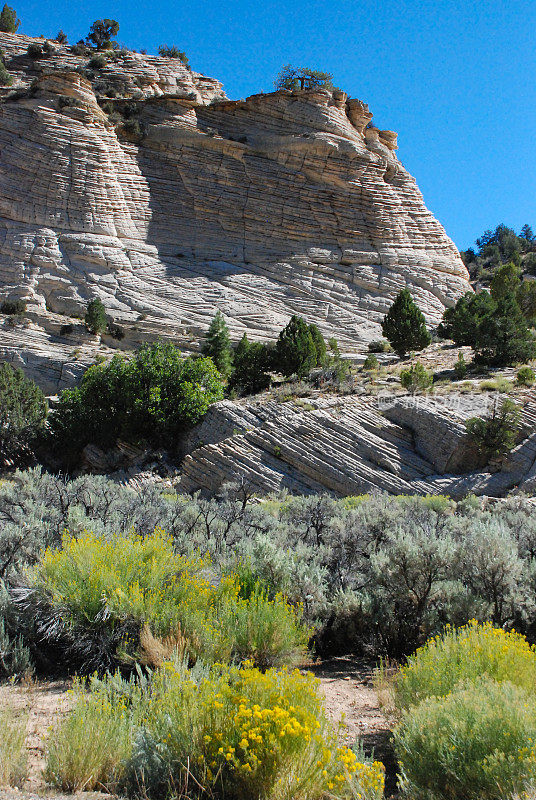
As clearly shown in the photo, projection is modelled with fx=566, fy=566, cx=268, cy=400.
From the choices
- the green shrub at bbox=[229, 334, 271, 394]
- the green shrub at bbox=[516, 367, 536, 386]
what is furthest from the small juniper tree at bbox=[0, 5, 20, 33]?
the green shrub at bbox=[516, 367, 536, 386]

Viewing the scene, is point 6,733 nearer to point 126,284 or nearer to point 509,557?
point 509,557

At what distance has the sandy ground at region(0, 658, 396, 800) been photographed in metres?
3.05

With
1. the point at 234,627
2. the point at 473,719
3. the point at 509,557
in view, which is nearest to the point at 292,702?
the point at 473,719

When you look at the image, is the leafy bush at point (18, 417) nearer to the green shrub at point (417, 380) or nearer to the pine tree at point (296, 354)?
the pine tree at point (296, 354)

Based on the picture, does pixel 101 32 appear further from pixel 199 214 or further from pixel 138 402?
pixel 138 402

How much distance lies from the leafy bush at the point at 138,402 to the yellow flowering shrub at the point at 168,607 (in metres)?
19.1

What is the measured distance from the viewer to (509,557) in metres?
5.46

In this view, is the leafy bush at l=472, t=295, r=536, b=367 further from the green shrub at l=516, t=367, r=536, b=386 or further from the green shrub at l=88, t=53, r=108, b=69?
the green shrub at l=88, t=53, r=108, b=69

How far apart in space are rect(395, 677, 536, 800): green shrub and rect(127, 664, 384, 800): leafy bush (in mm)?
236

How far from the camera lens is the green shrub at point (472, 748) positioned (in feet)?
8.54

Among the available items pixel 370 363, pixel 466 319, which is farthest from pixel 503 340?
pixel 370 363

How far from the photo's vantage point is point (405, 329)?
96.1ft

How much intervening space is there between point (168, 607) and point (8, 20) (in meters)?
62.8

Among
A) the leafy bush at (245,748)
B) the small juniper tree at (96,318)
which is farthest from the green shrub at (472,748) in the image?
the small juniper tree at (96,318)
